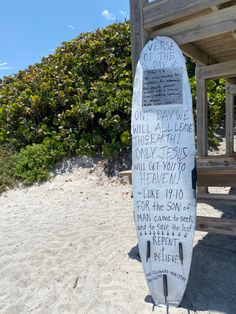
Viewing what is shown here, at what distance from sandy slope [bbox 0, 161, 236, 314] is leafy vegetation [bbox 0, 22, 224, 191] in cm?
157

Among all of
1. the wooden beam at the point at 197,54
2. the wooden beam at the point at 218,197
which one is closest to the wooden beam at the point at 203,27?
the wooden beam at the point at 197,54

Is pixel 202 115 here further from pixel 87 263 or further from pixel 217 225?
pixel 87 263

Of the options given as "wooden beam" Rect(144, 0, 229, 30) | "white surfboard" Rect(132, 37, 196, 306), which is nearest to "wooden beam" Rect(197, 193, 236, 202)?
"white surfboard" Rect(132, 37, 196, 306)

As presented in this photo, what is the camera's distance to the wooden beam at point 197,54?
434 cm

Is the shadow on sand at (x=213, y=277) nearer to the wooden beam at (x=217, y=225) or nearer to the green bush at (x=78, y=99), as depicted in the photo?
the wooden beam at (x=217, y=225)

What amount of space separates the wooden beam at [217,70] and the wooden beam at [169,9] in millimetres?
1826

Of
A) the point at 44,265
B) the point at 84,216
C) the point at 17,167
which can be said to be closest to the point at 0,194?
the point at 17,167

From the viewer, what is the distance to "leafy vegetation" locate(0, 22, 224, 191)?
7441 mm

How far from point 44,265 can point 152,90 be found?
2226 mm

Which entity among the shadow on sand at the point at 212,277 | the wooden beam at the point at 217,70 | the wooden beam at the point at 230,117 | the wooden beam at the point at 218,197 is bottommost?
the shadow on sand at the point at 212,277

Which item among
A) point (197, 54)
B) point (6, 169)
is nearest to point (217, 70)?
point (197, 54)

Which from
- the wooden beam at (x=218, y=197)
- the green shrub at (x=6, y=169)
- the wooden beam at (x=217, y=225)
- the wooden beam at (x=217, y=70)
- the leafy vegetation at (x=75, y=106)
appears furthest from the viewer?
the leafy vegetation at (x=75, y=106)

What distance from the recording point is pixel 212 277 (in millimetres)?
3289

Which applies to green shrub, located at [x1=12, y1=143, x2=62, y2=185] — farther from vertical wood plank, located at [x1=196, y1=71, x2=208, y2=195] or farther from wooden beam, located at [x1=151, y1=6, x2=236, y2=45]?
wooden beam, located at [x1=151, y1=6, x2=236, y2=45]
